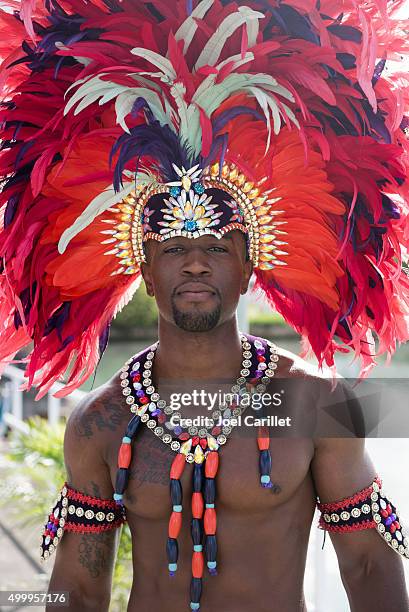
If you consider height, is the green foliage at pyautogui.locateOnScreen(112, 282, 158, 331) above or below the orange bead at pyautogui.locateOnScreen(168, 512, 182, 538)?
above

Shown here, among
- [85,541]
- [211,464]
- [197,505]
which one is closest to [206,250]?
[211,464]

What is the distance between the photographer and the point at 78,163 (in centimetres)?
244

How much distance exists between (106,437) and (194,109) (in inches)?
45.0

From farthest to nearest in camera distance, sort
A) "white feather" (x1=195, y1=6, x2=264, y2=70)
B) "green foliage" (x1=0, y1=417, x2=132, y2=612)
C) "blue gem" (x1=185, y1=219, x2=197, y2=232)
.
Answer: "green foliage" (x1=0, y1=417, x2=132, y2=612) → "blue gem" (x1=185, y1=219, x2=197, y2=232) → "white feather" (x1=195, y1=6, x2=264, y2=70)

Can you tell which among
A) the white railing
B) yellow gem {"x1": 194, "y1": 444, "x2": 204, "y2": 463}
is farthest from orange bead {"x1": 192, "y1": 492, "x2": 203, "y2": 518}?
the white railing

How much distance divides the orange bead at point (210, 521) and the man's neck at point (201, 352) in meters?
0.45

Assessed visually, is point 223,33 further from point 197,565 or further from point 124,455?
point 197,565

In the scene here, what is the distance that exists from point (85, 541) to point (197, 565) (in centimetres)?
44

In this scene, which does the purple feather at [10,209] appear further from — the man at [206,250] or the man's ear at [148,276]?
the man's ear at [148,276]

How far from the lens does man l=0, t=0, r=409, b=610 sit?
7.29 feet

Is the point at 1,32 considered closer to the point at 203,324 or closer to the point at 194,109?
the point at 194,109

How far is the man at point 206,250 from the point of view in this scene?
2.22 metres

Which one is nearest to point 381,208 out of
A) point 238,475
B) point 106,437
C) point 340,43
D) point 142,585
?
point 340,43

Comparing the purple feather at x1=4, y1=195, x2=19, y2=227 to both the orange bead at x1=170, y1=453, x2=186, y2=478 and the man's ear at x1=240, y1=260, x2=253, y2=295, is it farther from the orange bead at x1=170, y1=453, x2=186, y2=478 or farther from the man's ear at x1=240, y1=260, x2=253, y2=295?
the orange bead at x1=170, y1=453, x2=186, y2=478
